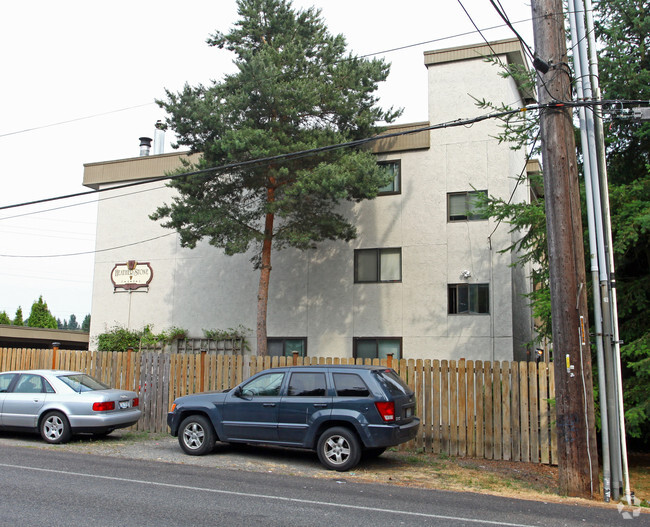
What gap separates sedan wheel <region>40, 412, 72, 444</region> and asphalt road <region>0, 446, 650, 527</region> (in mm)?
2486

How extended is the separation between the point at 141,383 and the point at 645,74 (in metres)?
12.8

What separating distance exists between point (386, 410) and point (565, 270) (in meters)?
3.56

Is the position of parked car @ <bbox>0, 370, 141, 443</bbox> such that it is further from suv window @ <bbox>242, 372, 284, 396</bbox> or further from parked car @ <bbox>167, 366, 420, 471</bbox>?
suv window @ <bbox>242, 372, 284, 396</bbox>

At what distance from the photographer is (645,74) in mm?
11234

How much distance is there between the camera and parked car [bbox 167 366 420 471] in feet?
33.2

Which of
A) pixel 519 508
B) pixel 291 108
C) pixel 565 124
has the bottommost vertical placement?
pixel 519 508

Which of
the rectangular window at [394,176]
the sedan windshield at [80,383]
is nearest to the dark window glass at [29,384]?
the sedan windshield at [80,383]

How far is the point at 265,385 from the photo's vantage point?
1127cm

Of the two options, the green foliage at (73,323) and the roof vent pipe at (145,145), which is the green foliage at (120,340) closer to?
the roof vent pipe at (145,145)

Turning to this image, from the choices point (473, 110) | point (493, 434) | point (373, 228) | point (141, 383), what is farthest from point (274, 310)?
point (493, 434)

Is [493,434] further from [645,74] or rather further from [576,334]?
[645,74]

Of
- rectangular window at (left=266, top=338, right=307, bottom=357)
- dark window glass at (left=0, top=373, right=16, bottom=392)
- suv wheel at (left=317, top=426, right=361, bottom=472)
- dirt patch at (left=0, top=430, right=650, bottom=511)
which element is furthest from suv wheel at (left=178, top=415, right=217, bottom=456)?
rectangular window at (left=266, top=338, right=307, bottom=357)

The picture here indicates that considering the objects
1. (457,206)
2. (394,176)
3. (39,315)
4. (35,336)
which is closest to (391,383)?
(457,206)

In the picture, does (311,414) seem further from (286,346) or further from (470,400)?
(286,346)
